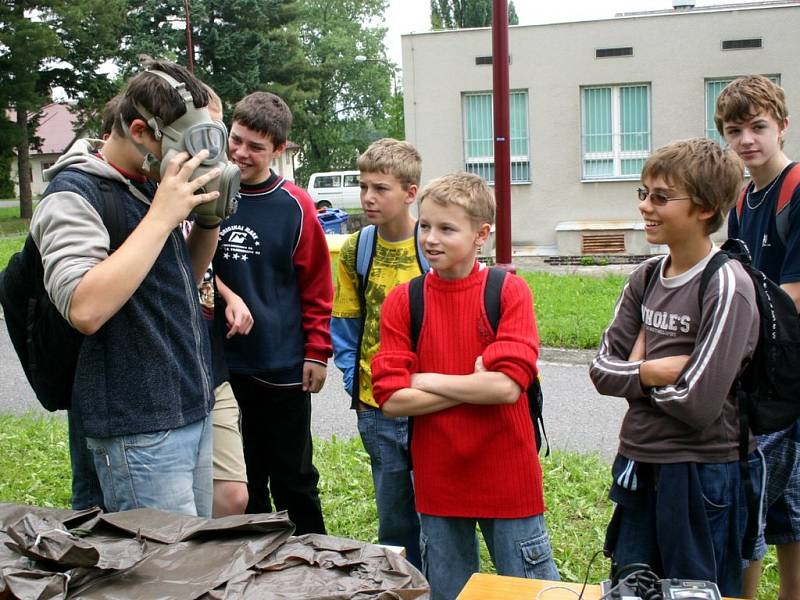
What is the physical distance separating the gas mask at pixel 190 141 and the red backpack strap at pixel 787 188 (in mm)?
2071

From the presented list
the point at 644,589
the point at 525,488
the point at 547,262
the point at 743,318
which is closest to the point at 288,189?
the point at 525,488

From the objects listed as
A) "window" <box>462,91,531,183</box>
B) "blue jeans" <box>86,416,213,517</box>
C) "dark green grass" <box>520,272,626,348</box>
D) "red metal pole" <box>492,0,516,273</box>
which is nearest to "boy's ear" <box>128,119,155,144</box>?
"blue jeans" <box>86,416,213,517</box>

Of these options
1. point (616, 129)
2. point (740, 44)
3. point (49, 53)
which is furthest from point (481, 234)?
point (49, 53)

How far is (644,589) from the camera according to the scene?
2.08 meters

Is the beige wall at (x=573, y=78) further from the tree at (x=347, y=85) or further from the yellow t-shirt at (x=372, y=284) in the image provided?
the tree at (x=347, y=85)

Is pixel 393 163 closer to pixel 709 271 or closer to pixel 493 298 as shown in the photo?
pixel 493 298

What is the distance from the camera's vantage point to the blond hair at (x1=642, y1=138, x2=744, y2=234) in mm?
2723

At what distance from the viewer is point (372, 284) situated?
11.8 ft

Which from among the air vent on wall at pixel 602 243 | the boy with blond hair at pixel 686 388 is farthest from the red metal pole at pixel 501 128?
the air vent on wall at pixel 602 243

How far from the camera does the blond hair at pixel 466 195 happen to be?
2.97m

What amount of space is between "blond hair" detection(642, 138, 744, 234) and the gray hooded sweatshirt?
Answer: 1.55 m

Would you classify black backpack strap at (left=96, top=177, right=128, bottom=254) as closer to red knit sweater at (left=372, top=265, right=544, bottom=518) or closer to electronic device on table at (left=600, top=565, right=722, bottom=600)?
red knit sweater at (left=372, top=265, right=544, bottom=518)

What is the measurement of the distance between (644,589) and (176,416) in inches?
53.9

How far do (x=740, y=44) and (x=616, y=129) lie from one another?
3.02 meters
